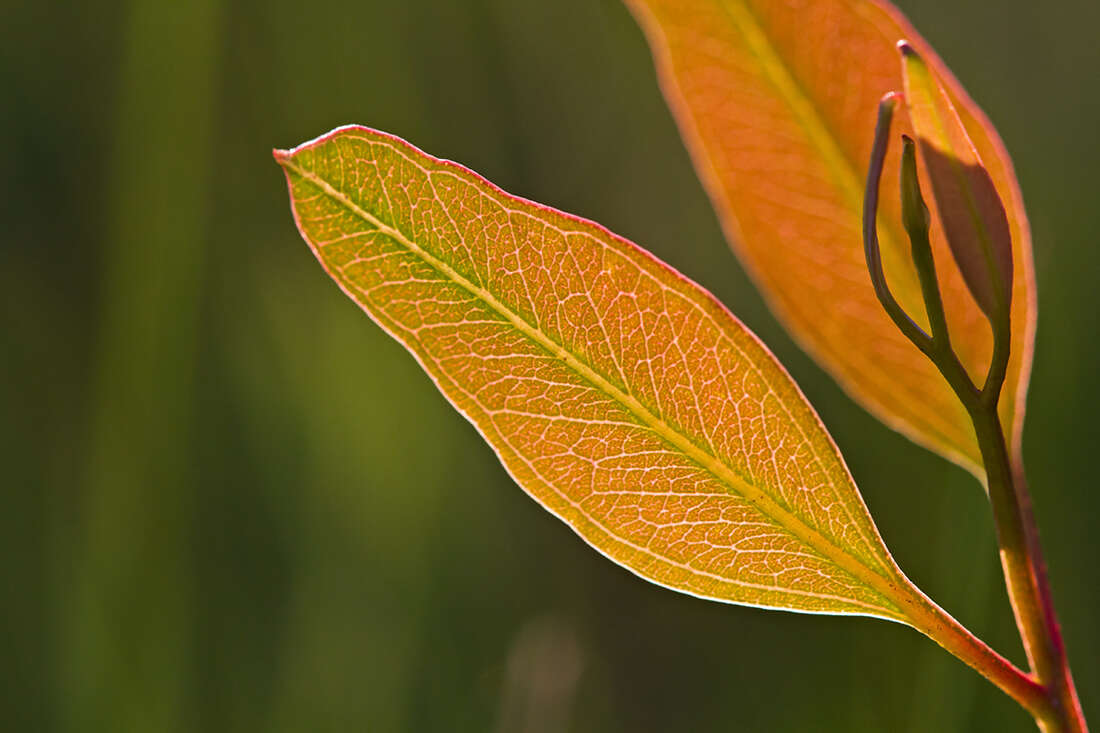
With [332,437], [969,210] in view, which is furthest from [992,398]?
[332,437]

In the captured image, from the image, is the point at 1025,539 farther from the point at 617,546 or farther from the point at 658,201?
the point at 658,201

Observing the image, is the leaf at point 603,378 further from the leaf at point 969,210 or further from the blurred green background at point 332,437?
the blurred green background at point 332,437

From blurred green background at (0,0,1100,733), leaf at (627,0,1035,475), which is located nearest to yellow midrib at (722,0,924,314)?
leaf at (627,0,1035,475)

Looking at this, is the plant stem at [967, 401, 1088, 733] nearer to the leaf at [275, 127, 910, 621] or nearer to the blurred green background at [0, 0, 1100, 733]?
the leaf at [275, 127, 910, 621]

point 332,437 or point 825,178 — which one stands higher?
point 825,178

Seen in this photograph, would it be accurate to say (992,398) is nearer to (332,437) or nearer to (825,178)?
(825,178)
